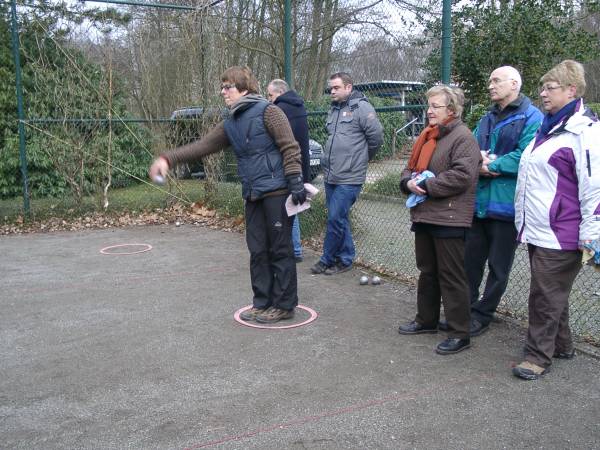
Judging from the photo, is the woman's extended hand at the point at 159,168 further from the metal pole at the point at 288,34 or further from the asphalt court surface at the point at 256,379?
the metal pole at the point at 288,34

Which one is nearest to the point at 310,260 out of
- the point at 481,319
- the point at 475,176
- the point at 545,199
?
the point at 481,319

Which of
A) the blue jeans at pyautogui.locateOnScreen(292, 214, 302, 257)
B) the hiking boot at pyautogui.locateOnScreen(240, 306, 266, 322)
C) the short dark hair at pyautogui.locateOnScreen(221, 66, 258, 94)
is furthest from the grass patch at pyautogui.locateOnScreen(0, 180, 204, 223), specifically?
the short dark hair at pyautogui.locateOnScreen(221, 66, 258, 94)

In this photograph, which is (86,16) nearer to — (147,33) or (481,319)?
(147,33)

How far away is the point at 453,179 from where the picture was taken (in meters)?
3.88

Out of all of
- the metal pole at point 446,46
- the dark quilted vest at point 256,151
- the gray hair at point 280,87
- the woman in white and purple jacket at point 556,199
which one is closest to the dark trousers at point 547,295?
the woman in white and purple jacket at point 556,199

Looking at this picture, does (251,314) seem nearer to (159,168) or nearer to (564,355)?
(159,168)

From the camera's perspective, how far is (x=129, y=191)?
35.6 ft

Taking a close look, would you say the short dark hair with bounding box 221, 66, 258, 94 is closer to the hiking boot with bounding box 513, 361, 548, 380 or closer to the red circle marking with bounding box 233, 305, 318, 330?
the red circle marking with bounding box 233, 305, 318, 330

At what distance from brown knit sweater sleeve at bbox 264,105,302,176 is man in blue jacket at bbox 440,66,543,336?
53.5 inches

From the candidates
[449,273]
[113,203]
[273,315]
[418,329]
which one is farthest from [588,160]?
[113,203]

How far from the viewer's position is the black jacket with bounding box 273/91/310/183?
5.59 metres

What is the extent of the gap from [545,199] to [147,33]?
9002mm

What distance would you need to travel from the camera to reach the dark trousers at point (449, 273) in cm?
404

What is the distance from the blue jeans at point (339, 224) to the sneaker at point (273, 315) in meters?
1.44
